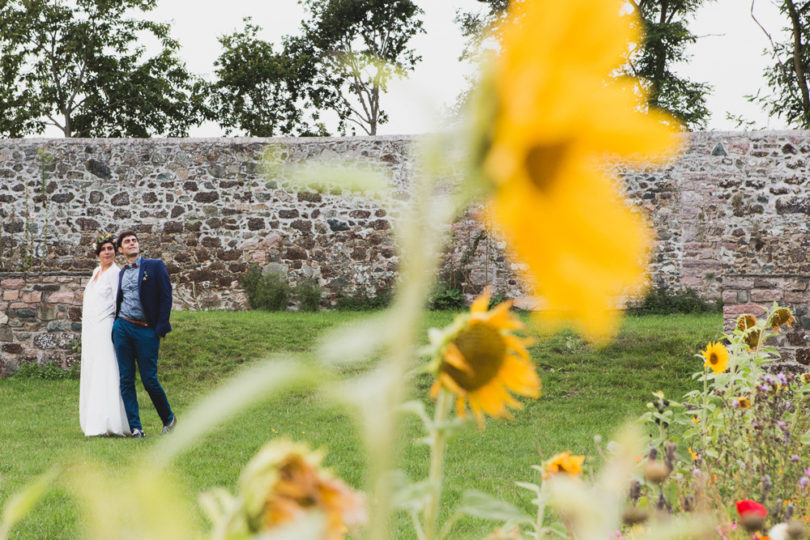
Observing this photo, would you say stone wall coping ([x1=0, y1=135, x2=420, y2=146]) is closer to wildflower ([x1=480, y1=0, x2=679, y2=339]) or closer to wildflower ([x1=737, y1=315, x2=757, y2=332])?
wildflower ([x1=737, y1=315, x2=757, y2=332])

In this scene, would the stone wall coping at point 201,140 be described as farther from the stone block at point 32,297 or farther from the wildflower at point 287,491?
the wildflower at point 287,491

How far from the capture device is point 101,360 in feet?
21.5

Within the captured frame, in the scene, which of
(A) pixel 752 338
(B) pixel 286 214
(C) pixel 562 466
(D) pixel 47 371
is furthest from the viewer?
(B) pixel 286 214

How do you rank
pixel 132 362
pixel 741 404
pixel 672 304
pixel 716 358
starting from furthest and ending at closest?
pixel 672 304 < pixel 132 362 < pixel 716 358 < pixel 741 404

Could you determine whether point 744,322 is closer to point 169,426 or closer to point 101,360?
point 169,426

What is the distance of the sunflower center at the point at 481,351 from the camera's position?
2.01ft

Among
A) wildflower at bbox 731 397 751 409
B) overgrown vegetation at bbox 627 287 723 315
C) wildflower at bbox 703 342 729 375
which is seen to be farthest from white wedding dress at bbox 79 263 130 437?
overgrown vegetation at bbox 627 287 723 315

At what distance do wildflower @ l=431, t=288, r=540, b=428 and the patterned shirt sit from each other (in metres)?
6.21

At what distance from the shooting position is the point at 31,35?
838 inches

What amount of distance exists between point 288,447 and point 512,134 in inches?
8.1

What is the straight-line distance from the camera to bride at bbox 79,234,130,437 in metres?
6.38

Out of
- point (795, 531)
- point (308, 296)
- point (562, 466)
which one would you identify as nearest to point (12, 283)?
point (308, 296)

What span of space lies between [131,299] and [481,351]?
20.6 ft

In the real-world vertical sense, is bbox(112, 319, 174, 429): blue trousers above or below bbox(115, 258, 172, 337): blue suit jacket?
below
